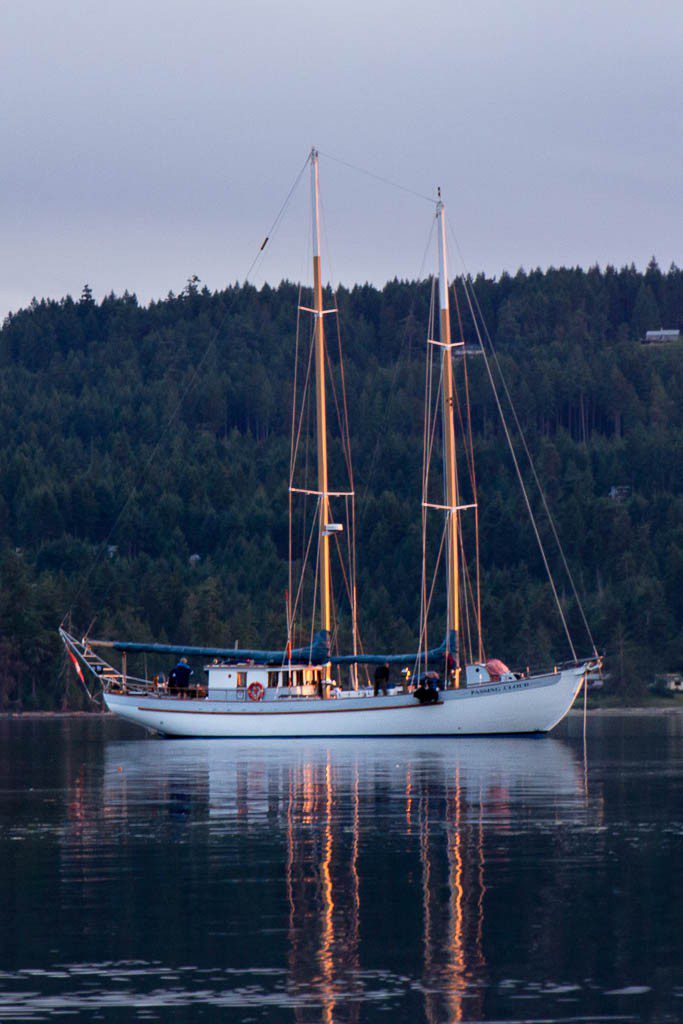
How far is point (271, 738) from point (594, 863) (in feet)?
191

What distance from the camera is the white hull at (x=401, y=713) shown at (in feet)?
313

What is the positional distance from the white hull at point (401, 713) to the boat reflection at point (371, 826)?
1.40 metres

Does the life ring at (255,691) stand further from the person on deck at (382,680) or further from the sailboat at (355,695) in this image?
the person on deck at (382,680)

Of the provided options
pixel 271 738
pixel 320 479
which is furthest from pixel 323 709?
pixel 320 479

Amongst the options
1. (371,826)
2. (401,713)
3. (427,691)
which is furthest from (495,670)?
(371,826)

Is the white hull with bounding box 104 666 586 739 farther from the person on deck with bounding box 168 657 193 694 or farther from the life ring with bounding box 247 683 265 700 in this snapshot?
the person on deck with bounding box 168 657 193 694

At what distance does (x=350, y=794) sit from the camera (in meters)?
59.6

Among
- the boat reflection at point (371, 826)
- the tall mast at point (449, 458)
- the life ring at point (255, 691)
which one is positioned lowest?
the boat reflection at point (371, 826)

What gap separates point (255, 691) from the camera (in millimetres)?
97375

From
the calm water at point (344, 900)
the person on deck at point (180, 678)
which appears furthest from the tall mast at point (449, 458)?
the calm water at point (344, 900)

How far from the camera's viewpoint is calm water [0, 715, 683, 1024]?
26.9m

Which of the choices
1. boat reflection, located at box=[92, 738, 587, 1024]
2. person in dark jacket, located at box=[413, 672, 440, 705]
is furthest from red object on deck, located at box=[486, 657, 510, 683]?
boat reflection, located at box=[92, 738, 587, 1024]

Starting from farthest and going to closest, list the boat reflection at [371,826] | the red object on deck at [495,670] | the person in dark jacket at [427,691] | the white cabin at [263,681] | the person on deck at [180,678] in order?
the person on deck at [180,678] → the white cabin at [263,681] → the red object on deck at [495,670] → the person in dark jacket at [427,691] → the boat reflection at [371,826]

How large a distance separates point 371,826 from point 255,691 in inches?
1920
